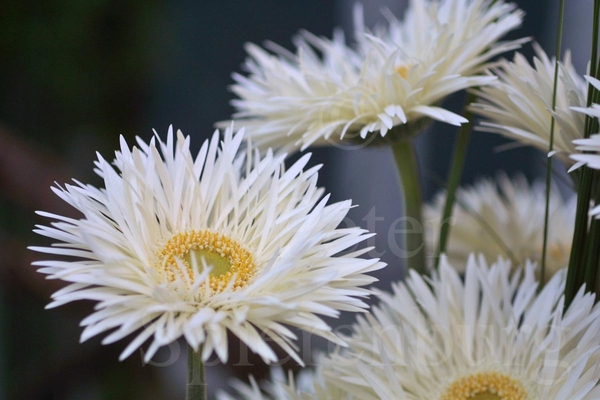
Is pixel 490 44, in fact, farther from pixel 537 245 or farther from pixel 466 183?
pixel 466 183

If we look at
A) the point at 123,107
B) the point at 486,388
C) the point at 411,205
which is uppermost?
the point at 123,107

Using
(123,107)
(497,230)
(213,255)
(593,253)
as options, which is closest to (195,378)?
(213,255)

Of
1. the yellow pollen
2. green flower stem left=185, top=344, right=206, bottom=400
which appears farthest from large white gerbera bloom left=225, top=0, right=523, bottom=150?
green flower stem left=185, top=344, right=206, bottom=400

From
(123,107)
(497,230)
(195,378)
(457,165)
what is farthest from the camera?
(123,107)

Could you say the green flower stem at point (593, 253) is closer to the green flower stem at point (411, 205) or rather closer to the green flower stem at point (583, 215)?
the green flower stem at point (583, 215)

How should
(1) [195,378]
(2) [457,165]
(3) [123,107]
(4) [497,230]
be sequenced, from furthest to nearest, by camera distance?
(3) [123,107] < (4) [497,230] < (2) [457,165] < (1) [195,378]

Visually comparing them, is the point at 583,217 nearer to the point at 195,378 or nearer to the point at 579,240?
the point at 579,240
